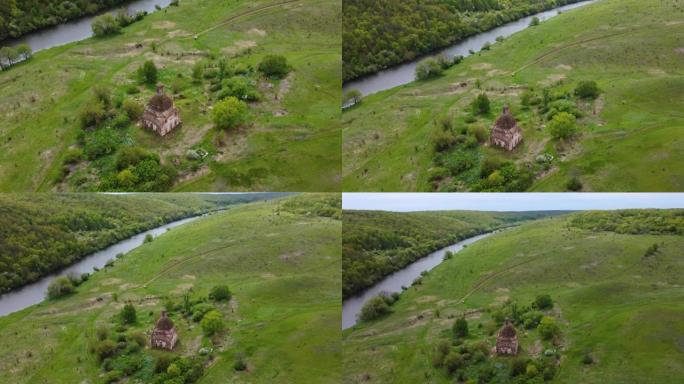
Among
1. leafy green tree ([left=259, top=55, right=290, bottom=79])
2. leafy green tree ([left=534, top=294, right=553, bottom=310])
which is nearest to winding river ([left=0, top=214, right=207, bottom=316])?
leafy green tree ([left=259, top=55, right=290, bottom=79])

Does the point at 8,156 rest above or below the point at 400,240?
above

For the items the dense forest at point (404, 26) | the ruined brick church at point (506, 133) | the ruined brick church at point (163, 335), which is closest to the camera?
the ruined brick church at point (163, 335)

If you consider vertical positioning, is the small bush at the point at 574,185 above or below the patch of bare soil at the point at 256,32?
below

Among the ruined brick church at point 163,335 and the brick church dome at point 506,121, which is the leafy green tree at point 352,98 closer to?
the brick church dome at point 506,121

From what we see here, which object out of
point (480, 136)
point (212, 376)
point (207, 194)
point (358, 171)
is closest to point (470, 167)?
point (480, 136)

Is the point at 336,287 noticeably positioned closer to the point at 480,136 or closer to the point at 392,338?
the point at 392,338

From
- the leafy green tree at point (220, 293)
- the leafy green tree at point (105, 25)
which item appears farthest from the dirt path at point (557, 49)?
the leafy green tree at point (105, 25)
